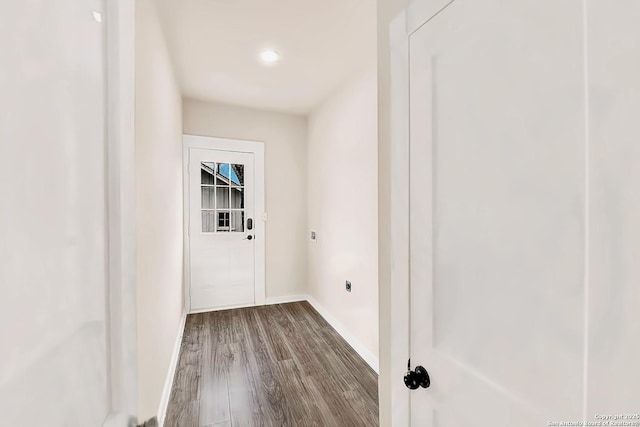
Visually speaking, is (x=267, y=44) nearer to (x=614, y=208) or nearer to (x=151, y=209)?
(x=151, y=209)

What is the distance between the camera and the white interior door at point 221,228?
11.0 ft

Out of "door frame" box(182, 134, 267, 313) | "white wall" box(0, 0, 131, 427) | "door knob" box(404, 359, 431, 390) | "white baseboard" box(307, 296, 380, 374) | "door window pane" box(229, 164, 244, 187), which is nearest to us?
"white wall" box(0, 0, 131, 427)

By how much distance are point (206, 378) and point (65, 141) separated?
2.19m

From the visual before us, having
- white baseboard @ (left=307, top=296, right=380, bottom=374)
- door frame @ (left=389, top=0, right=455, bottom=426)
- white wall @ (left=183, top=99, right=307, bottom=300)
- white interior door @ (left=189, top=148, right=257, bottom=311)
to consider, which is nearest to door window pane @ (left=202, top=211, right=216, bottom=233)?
white interior door @ (left=189, top=148, right=257, bottom=311)

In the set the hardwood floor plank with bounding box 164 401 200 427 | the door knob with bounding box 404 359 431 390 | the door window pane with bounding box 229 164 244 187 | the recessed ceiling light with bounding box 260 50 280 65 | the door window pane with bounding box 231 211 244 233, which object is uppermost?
the recessed ceiling light with bounding box 260 50 280 65

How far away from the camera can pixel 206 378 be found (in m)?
2.10

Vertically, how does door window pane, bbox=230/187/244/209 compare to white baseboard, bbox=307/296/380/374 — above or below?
above

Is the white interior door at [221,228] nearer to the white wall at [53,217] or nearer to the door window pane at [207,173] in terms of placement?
the door window pane at [207,173]

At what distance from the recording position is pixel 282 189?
3.73 m

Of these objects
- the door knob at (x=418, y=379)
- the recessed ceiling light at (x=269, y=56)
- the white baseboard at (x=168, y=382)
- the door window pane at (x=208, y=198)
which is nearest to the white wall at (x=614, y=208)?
the door knob at (x=418, y=379)

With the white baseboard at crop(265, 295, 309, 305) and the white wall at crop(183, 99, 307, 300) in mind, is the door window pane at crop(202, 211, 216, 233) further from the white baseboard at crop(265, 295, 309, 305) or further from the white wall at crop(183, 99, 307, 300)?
the white baseboard at crop(265, 295, 309, 305)

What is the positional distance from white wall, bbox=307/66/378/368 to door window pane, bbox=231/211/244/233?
904 millimetres

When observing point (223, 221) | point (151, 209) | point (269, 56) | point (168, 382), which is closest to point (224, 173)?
point (223, 221)

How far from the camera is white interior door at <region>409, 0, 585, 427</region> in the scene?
0.54m
